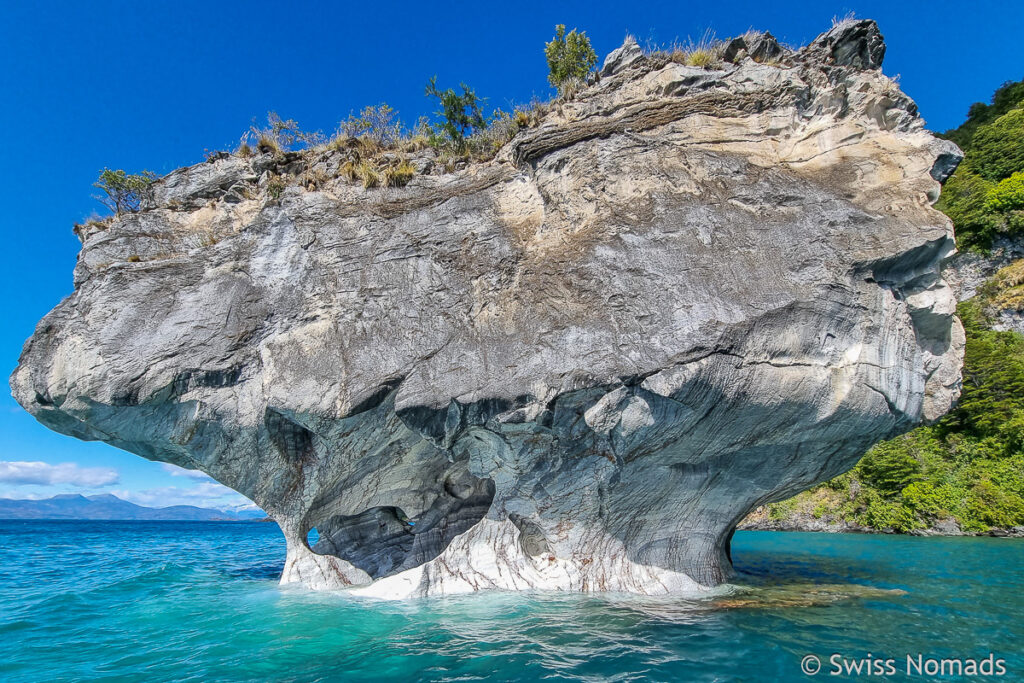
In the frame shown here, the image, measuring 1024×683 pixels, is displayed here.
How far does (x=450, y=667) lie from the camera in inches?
229

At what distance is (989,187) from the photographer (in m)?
31.6

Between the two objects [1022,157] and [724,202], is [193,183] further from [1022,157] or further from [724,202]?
[1022,157]

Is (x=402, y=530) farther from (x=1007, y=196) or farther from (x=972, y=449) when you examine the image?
(x=1007, y=196)

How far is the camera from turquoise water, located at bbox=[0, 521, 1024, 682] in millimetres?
5832

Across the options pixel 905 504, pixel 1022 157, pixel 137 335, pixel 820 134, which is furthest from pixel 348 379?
pixel 1022 157

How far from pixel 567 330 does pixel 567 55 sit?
29.2ft

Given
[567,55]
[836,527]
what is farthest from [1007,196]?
[567,55]

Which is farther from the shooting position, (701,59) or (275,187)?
(275,187)

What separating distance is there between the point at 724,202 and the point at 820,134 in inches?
82.7

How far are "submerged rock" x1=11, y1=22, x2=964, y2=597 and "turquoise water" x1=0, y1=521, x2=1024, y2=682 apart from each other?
1320mm

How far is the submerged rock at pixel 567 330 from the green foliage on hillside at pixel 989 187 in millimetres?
30908

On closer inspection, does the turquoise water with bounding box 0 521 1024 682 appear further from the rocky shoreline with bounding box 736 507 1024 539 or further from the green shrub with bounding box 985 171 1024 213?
the green shrub with bounding box 985 171 1024 213

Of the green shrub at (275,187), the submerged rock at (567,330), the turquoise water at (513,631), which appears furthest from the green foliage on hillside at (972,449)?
the green shrub at (275,187)

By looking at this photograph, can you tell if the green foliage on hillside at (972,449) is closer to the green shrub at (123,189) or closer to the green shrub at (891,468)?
the green shrub at (891,468)
